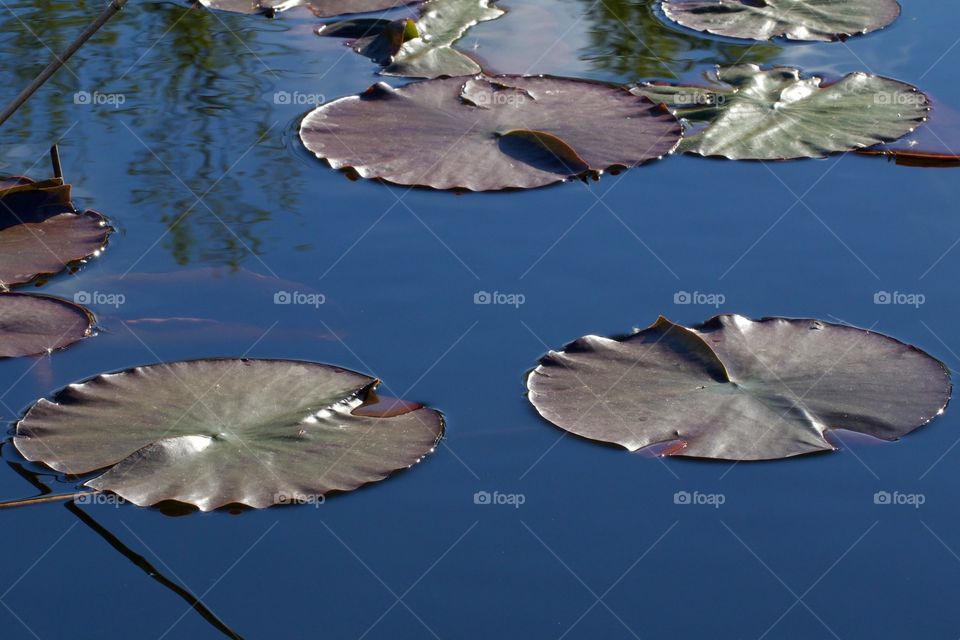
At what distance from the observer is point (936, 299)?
296cm

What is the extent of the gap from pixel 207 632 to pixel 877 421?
140 cm

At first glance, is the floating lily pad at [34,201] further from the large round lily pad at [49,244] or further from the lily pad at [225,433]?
the lily pad at [225,433]

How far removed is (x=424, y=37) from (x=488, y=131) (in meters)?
0.95

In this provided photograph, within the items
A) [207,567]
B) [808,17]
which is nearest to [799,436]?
[207,567]

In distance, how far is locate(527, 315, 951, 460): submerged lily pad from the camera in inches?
100

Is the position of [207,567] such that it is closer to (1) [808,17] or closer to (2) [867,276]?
(2) [867,276]

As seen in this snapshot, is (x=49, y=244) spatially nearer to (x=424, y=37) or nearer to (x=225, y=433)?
(x=225, y=433)
